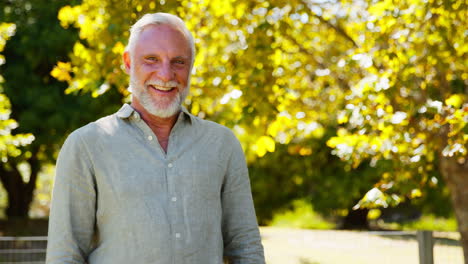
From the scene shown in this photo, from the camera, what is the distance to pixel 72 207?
2.14 m

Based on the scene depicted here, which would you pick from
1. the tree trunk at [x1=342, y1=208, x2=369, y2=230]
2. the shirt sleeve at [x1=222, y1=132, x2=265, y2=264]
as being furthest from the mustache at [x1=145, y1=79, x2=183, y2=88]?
the tree trunk at [x1=342, y1=208, x2=369, y2=230]

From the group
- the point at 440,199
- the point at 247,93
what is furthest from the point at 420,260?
the point at 440,199

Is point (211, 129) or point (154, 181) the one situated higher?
point (211, 129)

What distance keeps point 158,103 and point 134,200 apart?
38cm

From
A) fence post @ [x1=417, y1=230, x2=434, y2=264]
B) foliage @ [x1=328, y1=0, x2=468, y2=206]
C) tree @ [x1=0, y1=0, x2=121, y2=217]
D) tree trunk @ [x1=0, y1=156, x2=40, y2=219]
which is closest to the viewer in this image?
foliage @ [x1=328, y1=0, x2=468, y2=206]

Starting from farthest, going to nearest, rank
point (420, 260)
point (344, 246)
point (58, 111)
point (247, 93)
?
1. point (58, 111)
2. point (344, 246)
3. point (420, 260)
4. point (247, 93)

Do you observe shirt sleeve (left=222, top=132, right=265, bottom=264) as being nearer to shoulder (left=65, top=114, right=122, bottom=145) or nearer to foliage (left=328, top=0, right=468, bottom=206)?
shoulder (left=65, top=114, right=122, bottom=145)

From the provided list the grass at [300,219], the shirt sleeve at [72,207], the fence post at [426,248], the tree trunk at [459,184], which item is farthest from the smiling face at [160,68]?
the grass at [300,219]

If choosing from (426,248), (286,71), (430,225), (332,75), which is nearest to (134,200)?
(286,71)

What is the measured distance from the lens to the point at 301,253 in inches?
442

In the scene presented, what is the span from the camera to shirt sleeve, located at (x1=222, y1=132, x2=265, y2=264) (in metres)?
2.33

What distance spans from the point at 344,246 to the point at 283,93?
4038 mm

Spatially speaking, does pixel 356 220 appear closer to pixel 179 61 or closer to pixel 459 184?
pixel 459 184

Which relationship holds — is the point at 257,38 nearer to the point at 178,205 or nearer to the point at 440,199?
the point at 178,205
